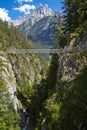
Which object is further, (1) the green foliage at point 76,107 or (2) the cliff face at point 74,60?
(2) the cliff face at point 74,60

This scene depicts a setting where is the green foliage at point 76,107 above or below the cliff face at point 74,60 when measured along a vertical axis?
below

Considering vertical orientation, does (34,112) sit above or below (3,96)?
below

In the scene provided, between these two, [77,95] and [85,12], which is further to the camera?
[85,12]

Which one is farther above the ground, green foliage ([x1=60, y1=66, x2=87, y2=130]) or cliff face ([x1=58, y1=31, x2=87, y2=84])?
cliff face ([x1=58, y1=31, x2=87, y2=84])

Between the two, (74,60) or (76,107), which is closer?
(76,107)

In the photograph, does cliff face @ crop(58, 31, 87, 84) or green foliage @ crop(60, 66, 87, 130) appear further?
cliff face @ crop(58, 31, 87, 84)

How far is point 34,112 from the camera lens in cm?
8769

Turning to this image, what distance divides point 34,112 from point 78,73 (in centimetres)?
4015

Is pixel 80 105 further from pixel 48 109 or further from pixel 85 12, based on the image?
pixel 85 12

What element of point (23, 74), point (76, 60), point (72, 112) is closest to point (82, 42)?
point (76, 60)

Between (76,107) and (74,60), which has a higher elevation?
(74,60)

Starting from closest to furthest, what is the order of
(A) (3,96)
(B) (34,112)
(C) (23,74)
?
(A) (3,96) < (B) (34,112) < (C) (23,74)

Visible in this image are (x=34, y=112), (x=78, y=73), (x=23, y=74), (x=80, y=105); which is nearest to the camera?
(x=80, y=105)

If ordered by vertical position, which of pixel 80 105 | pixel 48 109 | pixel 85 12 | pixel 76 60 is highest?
pixel 85 12
